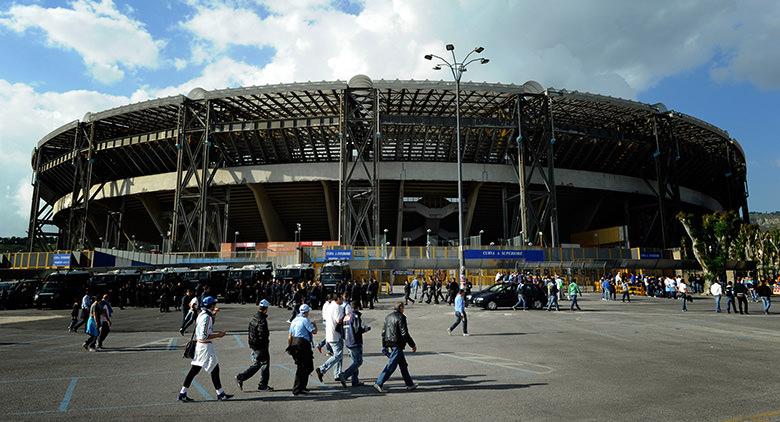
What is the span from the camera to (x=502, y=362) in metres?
10.2

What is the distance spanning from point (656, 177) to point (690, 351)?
5354 centimetres

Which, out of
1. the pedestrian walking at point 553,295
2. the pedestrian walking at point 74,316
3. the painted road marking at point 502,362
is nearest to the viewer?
the painted road marking at point 502,362

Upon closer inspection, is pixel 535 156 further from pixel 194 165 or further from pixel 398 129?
pixel 194 165

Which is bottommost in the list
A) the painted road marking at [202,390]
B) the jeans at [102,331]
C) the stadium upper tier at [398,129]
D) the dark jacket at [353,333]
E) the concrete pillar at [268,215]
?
the painted road marking at [202,390]

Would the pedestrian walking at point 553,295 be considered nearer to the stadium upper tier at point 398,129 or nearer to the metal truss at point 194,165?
the stadium upper tier at point 398,129

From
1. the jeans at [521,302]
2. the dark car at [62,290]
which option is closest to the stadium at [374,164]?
the dark car at [62,290]

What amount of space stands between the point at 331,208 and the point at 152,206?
69.0 feet

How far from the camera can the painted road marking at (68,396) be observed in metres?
6.86

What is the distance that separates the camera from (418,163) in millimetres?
52562

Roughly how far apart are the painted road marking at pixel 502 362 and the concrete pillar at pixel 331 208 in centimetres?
4222

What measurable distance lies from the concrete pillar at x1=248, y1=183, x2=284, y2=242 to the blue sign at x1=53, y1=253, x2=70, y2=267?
689 inches

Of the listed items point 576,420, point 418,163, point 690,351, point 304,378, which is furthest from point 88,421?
point 418,163

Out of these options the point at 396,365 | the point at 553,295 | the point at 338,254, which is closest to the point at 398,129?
the point at 338,254

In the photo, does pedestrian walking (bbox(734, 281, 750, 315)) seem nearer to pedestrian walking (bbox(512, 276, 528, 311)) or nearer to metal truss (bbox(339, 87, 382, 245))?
pedestrian walking (bbox(512, 276, 528, 311))
